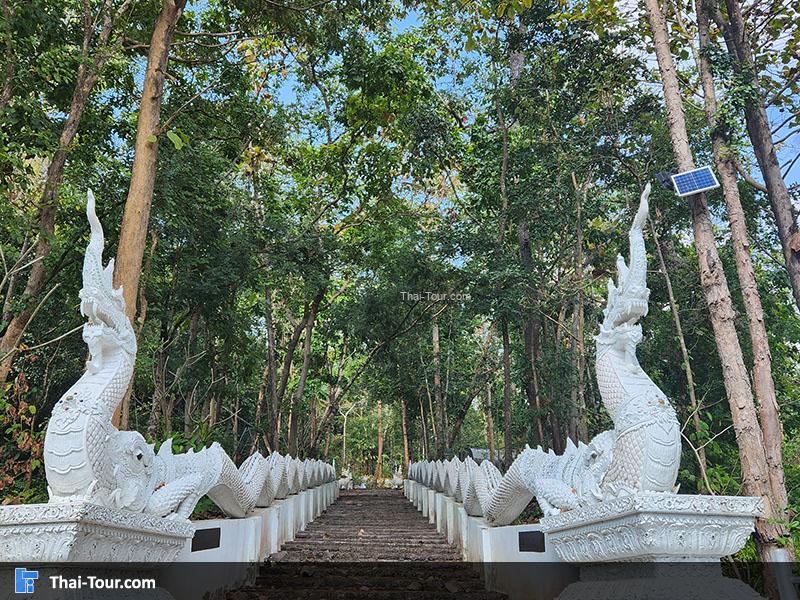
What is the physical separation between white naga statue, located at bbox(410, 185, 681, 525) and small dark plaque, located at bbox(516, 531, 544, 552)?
292 millimetres

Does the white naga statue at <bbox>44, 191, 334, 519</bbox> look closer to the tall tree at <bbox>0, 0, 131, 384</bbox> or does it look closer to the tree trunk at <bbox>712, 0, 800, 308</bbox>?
the tall tree at <bbox>0, 0, 131, 384</bbox>

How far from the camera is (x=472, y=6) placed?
7.94 metres

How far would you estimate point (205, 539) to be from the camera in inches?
162

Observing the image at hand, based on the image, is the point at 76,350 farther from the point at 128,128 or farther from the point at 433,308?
the point at 433,308

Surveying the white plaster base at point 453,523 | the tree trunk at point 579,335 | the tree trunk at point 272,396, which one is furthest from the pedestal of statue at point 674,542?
the tree trunk at point 272,396

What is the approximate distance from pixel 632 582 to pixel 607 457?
0.73 meters

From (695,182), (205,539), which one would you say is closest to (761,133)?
(695,182)

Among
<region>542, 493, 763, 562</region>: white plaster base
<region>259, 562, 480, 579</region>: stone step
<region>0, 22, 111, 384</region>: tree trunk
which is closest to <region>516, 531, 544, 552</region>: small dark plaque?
<region>542, 493, 763, 562</region>: white plaster base

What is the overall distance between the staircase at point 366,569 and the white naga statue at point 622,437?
1.47 meters

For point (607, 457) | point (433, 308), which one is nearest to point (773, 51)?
point (607, 457)

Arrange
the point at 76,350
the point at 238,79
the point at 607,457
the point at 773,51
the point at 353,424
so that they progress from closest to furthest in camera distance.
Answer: the point at 607,457, the point at 773,51, the point at 238,79, the point at 76,350, the point at 353,424

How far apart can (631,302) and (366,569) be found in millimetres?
3954

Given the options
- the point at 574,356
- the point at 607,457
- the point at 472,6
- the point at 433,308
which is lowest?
the point at 607,457

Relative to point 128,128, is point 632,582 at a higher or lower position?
lower
